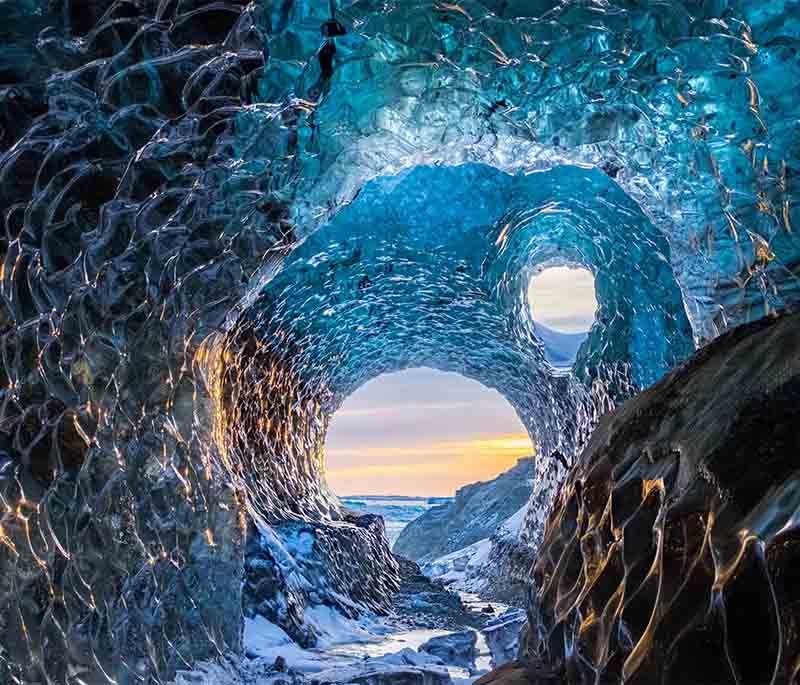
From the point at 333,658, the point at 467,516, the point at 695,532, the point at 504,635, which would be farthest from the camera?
the point at 467,516

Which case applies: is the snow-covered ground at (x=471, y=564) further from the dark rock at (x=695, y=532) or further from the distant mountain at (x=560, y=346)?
the dark rock at (x=695, y=532)

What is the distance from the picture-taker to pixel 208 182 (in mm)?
4742

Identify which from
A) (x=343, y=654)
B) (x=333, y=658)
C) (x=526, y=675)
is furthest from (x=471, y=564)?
(x=526, y=675)

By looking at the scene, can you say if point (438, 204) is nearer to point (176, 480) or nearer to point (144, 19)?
point (176, 480)

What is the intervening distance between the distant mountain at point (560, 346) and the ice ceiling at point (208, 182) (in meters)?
5.83

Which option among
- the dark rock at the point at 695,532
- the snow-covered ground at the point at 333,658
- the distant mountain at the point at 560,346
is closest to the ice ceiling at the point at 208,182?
the snow-covered ground at the point at 333,658

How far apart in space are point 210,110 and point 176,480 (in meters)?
2.65

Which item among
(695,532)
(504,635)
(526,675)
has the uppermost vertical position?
(695,532)

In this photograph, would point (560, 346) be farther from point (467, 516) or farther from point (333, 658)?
point (467, 516)

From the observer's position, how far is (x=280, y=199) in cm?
546

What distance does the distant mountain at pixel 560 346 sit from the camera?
1174 cm

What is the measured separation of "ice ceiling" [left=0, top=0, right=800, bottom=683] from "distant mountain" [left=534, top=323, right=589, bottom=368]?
5.83 meters

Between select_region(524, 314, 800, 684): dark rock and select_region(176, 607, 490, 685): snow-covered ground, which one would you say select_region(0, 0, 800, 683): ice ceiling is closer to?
→ select_region(176, 607, 490, 685): snow-covered ground

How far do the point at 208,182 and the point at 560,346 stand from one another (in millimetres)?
9814
